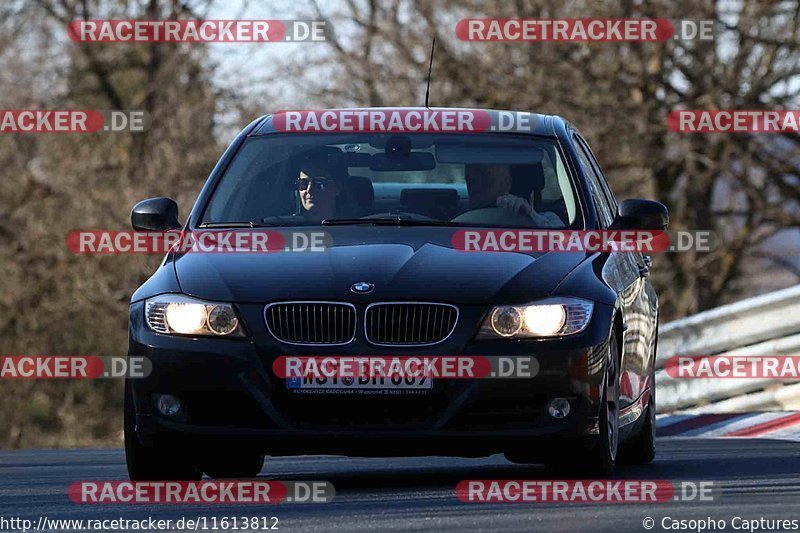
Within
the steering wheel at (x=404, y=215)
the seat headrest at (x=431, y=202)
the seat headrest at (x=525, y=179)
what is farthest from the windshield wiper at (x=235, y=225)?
the seat headrest at (x=525, y=179)

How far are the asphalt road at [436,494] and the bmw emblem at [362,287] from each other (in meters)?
0.80

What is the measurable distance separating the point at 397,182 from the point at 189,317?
1609 millimetres

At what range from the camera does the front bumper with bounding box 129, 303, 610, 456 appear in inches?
297

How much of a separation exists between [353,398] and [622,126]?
16.4 metres

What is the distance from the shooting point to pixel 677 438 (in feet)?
41.6

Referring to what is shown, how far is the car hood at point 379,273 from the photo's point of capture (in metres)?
7.65

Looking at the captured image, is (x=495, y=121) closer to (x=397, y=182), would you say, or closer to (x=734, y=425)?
(x=397, y=182)

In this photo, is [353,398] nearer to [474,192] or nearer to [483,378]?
[483,378]

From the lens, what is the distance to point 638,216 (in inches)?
351

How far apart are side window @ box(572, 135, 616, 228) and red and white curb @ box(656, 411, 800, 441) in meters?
2.63

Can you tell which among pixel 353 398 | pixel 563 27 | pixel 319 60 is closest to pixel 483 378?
pixel 353 398

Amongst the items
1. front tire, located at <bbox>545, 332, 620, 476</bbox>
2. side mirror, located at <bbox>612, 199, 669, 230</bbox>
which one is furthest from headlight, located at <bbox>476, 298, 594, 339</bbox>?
side mirror, located at <bbox>612, 199, 669, 230</bbox>

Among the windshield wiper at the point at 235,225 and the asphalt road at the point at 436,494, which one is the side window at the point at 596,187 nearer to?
the asphalt road at the point at 436,494

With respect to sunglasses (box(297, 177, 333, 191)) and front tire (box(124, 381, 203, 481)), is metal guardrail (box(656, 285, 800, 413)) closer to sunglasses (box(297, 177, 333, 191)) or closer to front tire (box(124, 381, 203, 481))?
sunglasses (box(297, 177, 333, 191))
